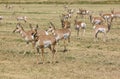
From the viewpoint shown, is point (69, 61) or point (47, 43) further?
point (69, 61)

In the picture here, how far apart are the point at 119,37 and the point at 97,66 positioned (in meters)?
10.2

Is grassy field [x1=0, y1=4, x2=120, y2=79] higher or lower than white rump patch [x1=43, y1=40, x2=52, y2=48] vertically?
lower

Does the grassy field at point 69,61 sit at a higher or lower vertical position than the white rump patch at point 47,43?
lower

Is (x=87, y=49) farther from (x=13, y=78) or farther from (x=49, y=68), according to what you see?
(x=13, y=78)

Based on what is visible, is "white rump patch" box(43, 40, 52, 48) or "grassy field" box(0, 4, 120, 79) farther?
"white rump patch" box(43, 40, 52, 48)

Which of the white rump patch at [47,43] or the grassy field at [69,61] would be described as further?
the white rump patch at [47,43]

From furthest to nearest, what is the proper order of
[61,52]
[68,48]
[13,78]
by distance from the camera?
[68,48], [61,52], [13,78]

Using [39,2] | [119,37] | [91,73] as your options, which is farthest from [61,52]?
[39,2]

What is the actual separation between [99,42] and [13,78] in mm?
10625

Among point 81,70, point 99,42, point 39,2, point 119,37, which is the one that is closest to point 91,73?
point 81,70

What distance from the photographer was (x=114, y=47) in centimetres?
2269

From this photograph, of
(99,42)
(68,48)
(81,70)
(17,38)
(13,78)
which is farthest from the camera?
(17,38)

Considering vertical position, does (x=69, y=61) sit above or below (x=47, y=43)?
below

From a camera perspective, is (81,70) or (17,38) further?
(17,38)
